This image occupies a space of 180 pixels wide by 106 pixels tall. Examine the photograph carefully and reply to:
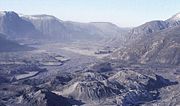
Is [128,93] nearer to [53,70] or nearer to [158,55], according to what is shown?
[53,70]

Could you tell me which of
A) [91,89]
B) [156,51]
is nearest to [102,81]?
[91,89]

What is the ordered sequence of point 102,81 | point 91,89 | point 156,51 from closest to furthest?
point 91,89, point 102,81, point 156,51

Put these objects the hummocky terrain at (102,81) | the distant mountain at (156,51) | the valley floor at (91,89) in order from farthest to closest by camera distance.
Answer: the distant mountain at (156,51) < the hummocky terrain at (102,81) < the valley floor at (91,89)

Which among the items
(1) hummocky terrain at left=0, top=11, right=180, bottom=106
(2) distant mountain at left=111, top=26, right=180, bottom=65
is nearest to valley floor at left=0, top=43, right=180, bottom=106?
(1) hummocky terrain at left=0, top=11, right=180, bottom=106

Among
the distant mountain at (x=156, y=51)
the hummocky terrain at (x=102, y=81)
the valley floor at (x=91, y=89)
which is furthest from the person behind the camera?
the distant mountain at (x=156, y=51)

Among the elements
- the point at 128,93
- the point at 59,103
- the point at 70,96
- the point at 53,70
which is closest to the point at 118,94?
the point at 128,93

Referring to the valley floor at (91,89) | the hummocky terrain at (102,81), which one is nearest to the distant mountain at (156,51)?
the hummocky terrain at (102,81)

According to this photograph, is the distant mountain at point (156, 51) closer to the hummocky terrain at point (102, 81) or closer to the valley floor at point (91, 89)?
the hummocky terrain at point (102, 81)

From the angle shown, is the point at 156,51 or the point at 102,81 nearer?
the point at 102,81

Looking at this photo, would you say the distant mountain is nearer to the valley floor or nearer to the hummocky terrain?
the hummocky terrain

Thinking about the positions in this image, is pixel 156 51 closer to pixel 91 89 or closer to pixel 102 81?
pixel 102 81

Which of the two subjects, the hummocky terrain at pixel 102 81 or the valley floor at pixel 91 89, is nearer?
the valley floor at pixel 91 89
